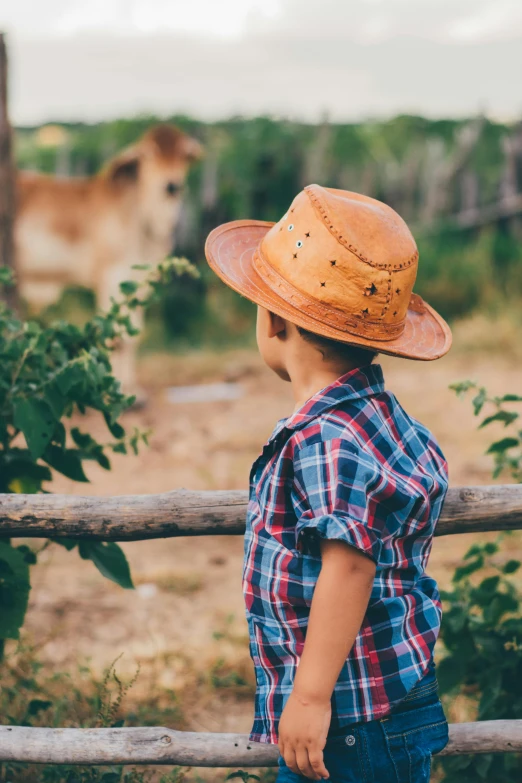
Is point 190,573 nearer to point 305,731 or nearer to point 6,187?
point 6,187

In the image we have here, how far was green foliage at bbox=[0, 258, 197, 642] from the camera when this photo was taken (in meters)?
2.10

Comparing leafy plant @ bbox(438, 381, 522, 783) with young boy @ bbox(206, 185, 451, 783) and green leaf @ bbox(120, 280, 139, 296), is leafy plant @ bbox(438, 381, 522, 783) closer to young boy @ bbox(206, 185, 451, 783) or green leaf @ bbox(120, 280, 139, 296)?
young boy @ bbox(206, 185, 451, 783)

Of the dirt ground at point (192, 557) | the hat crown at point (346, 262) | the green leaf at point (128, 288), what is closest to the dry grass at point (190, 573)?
the dirt ground at point (192, 557)

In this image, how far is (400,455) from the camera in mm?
1552

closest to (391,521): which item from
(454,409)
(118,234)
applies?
(454,409)

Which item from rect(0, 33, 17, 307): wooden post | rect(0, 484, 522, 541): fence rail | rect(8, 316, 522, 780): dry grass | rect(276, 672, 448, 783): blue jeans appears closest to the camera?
rect(276, 672, 448, 783): blue jeans

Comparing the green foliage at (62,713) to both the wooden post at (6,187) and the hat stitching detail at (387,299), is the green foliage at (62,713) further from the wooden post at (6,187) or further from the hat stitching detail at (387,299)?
the wooden post at (6,187)

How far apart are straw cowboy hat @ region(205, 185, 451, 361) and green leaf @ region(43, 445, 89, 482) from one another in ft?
2.86

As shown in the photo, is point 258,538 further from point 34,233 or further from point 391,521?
point 34,233

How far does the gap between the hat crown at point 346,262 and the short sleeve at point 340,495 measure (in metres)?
0.25

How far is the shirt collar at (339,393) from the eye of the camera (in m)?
1.51

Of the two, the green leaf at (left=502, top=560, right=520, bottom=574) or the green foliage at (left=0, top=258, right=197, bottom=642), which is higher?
the green foliage at (left=0, top=258, right=197, bottom=642)

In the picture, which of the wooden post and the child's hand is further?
the wooden post

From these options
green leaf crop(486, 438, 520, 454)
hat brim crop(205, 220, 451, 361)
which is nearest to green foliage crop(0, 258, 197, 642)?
hat brim crop(205, 220, 451, 361)
